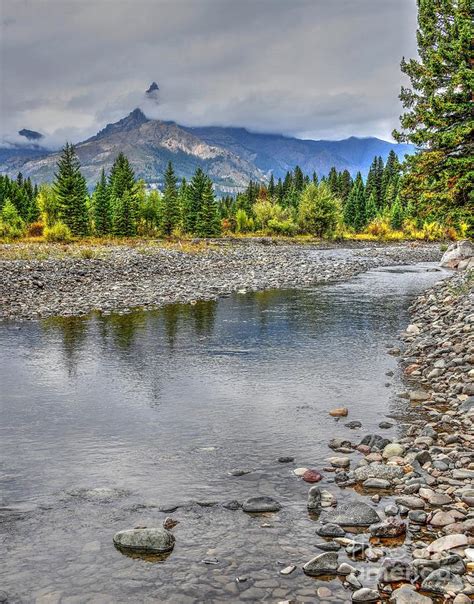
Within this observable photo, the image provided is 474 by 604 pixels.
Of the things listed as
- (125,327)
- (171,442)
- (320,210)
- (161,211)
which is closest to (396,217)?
(320,210)

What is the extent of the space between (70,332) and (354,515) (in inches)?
569

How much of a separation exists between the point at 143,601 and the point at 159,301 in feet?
68.2

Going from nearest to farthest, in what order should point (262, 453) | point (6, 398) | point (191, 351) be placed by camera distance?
point (262, 453)
point (6, 398)
point (191, 351)

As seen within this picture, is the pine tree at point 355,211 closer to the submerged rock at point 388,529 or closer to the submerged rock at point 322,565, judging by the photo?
the submerged rock at point 388,529

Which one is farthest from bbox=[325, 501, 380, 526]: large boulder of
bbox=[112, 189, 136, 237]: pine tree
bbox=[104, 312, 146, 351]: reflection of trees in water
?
bbox=[112, 189, 136, 237]: pine tree

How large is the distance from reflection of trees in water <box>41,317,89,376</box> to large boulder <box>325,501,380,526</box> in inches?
358

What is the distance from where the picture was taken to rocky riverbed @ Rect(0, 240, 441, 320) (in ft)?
80.7

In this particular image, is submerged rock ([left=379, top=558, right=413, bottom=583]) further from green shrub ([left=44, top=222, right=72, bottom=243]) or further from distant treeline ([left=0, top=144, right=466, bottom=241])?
green shrub ([left=44, top=222, right=72, bottom=243])

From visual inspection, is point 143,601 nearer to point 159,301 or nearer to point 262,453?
point 262,453

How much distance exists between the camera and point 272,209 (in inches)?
4392

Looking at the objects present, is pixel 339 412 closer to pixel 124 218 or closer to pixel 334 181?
pixel 124 218

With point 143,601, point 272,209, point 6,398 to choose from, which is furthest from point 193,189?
point 143,601

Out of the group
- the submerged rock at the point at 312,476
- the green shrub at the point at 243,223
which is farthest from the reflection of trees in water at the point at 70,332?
the green shrub at the point at 243,223

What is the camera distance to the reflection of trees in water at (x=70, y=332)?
15.3 metres
